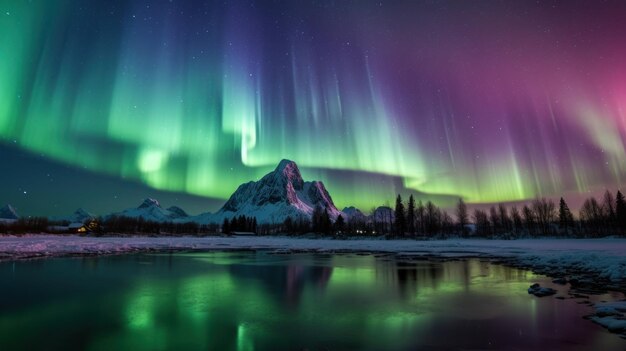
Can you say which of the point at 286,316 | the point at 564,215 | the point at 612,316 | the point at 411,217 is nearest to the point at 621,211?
the point at 564,215

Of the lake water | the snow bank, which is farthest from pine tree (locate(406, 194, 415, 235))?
the snow bank

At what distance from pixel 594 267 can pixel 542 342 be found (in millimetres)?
22661

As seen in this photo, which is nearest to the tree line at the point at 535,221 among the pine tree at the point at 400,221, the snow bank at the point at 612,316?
the pine tree at the point at 400,221

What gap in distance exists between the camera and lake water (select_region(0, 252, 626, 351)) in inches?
391

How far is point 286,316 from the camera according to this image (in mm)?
13117

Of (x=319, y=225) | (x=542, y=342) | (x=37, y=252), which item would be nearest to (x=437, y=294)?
(x=542, y=342)

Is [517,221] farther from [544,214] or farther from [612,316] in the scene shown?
[612,316]

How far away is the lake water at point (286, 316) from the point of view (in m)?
9.92

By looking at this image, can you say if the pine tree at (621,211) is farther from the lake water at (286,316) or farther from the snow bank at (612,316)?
the snow bank at (612,316)

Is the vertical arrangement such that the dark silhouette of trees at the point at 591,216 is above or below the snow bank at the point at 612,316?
above

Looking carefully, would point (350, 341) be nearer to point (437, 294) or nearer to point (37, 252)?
point (437, 294)

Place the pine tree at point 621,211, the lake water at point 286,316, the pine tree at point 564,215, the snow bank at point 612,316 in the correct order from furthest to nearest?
Result: 1. the pine tree at point 564,215
2. the pine tree at point 621,211
3. the snow bank at point 612,316
4. the lake water at point 286,316

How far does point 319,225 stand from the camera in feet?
570

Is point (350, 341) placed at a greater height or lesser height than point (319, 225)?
lesser
